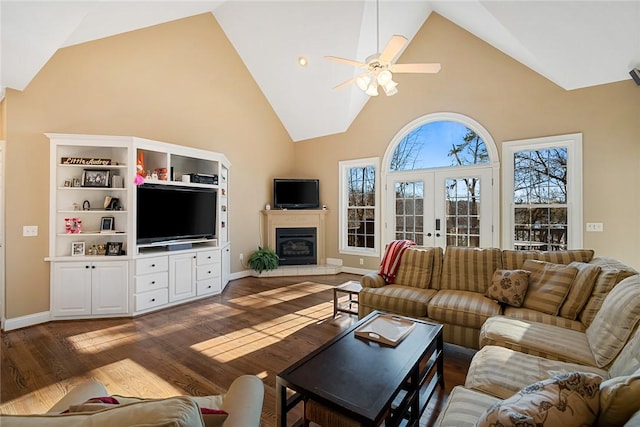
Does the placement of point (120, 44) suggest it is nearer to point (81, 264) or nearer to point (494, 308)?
point (81, 264)

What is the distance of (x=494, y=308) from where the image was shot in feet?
8.66

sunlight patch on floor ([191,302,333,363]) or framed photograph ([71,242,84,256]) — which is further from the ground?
framed photograph ([71,242,84,256])

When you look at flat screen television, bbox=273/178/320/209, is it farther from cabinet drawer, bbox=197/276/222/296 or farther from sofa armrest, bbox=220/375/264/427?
sofa armrest, bbox=220/375/264/427

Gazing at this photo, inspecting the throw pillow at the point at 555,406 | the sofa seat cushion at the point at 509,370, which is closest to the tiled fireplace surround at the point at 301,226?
the sofa seat cushion at the point at 509,370

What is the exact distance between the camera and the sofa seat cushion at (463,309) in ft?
8.50

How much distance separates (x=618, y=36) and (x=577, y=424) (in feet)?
14.0

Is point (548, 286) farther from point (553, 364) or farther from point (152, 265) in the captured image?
point (152, 265)

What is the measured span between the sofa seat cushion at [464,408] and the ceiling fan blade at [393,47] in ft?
8.77

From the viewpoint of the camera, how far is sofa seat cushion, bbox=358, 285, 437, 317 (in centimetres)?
295

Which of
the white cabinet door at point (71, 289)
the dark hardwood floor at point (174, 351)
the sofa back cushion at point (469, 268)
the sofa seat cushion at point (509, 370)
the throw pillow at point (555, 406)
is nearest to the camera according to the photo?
the throw pillow at point (555, 406)

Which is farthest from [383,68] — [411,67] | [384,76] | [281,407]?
[281,407]

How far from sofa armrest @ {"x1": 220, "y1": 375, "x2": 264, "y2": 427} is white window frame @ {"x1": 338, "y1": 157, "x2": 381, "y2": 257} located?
4.94 metres

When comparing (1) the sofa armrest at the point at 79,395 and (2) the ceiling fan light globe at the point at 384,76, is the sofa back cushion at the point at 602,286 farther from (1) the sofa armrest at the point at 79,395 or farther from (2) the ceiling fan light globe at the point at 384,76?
(1) the sofa armrest at the point at 79,395

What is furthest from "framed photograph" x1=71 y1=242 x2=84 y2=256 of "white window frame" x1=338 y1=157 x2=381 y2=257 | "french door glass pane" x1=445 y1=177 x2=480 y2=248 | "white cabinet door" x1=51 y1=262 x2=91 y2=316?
"french door glass pane" x1=445 y1=177 x2=480 y2=248
